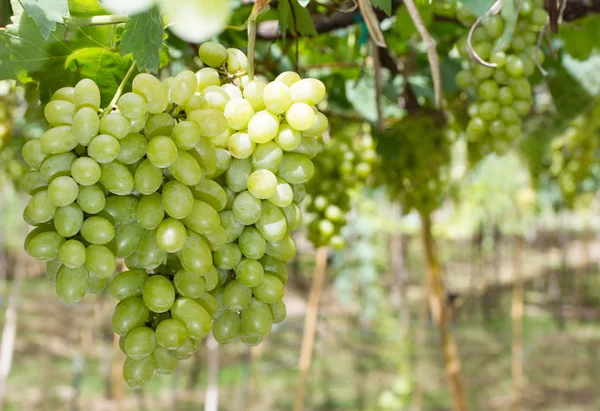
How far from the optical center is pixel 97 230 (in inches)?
17.9

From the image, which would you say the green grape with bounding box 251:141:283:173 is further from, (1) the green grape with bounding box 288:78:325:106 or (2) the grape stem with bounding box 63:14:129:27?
(2) the grape stem with bounding box 63:14:129:27

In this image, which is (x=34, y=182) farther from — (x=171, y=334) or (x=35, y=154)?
(x=171, y=334)

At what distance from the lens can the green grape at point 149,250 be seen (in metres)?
0.48

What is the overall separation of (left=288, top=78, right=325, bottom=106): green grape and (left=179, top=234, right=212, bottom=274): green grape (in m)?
0.14

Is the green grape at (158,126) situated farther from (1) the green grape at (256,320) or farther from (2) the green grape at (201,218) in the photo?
(1) the green grape at (256,320)

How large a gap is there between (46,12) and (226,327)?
30 centimetres

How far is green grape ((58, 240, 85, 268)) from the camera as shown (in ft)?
1.47

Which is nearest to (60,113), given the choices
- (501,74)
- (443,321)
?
(501,74)

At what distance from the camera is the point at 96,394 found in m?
5.45

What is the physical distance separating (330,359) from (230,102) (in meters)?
6.11

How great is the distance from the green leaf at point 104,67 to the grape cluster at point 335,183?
824 millimetres

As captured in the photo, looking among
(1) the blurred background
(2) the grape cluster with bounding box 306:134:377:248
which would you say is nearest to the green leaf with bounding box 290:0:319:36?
(1) the blurred background

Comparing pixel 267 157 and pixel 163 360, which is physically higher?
pixel 267 157

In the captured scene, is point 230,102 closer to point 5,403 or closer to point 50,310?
point 5,403
